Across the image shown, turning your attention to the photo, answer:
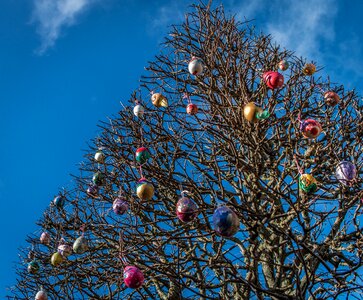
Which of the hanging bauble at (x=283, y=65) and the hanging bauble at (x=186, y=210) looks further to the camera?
the hanging bauble at (x=283, y=65)

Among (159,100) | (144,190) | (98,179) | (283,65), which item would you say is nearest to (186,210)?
(144,190)

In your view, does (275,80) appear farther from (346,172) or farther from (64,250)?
(64,250)

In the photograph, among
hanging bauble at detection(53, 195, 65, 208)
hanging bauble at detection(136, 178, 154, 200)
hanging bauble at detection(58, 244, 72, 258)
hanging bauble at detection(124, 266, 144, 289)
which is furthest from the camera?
hanging bauble at detection(53, 195, 65, 208)

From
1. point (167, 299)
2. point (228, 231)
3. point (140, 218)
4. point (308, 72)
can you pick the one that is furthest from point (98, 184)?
point (308, 72)

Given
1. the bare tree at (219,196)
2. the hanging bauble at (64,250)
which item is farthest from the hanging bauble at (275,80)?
the hanging bauble at (64,250)

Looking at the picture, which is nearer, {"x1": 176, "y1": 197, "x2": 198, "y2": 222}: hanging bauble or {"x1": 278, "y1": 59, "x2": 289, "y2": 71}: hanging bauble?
{"x1": 176, "y1": 197, "x2": 198, "y2": 222}: hanging bauble

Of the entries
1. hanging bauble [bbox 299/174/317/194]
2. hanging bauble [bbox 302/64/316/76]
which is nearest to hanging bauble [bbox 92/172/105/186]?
hanging bauble [bbox 299/174/317/194]

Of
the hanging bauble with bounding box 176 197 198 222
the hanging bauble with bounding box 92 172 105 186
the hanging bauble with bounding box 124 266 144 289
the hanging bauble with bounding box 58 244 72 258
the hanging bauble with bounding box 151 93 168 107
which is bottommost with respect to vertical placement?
the hanging bauble with bounding box 124 266 144 289

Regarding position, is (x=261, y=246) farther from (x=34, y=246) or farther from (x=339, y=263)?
(x=34, y=246)

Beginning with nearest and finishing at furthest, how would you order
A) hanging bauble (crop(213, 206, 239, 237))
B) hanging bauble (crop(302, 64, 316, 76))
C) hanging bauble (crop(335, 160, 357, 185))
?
hanging bauble (crop(213, 206, 239, 237))
hanging bauble (crop(335, 160, 357, 185))
hanging bauble (crop(302, 64, 316, 76))

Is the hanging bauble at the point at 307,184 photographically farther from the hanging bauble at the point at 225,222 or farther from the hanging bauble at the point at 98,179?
the hanging bauble at the point at 98,179

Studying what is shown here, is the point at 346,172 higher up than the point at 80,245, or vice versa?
the point at 346,172

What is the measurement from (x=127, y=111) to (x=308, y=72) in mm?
2978

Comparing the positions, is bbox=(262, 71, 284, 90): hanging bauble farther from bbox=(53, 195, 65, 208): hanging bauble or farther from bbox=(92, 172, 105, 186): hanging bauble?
bbox=(53, 195, 65, 208): hanging bauble
